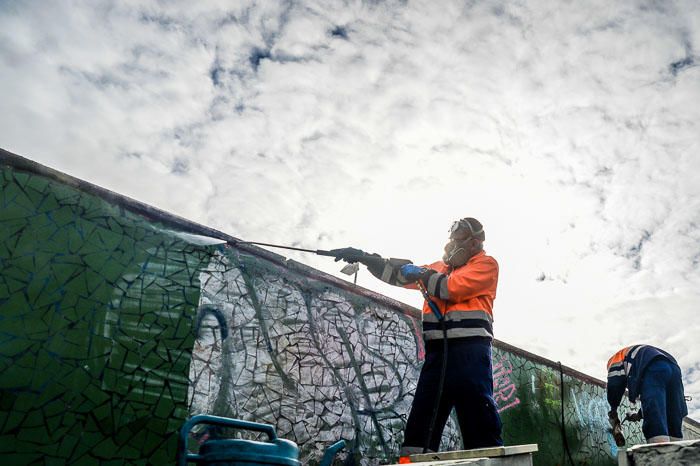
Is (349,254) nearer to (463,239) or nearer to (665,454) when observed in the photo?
(463,239)

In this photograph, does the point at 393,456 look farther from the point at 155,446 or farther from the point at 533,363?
the point at 533,363

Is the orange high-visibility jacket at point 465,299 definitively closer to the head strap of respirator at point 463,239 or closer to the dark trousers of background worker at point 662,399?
the head strap of respirator at point 463,239

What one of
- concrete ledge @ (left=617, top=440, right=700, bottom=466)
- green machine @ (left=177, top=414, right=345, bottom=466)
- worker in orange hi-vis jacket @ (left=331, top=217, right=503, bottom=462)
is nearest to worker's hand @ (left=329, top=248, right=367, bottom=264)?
worker in orange hi-vis jacket @ (left=331, top=217, right=503, bottom=462)

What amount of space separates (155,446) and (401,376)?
238cm

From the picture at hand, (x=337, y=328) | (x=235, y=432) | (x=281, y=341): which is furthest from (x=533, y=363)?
(x=235, y=432)

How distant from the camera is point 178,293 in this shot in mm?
3480

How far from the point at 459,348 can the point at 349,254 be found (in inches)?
43.9

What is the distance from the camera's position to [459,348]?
3197mm

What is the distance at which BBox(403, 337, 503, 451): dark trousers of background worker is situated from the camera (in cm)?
298

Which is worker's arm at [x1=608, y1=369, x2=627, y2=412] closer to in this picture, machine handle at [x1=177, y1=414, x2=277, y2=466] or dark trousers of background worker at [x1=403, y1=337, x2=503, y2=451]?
dark trousers of background worker at [x1=403, y1=337, x2=503, y2=451]

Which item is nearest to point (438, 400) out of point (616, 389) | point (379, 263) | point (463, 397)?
point (463, 397)

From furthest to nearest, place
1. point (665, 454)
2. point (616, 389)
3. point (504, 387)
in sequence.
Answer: point (504, 387) < point (616, 389) < point (665, 454)

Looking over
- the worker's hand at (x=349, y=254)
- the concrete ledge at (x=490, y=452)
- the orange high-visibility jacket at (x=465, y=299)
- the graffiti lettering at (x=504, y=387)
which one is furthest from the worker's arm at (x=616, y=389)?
the concrete ledge at (x=490, y=452)

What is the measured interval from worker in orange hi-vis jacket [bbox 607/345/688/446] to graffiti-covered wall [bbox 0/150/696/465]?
1831 millimetres
